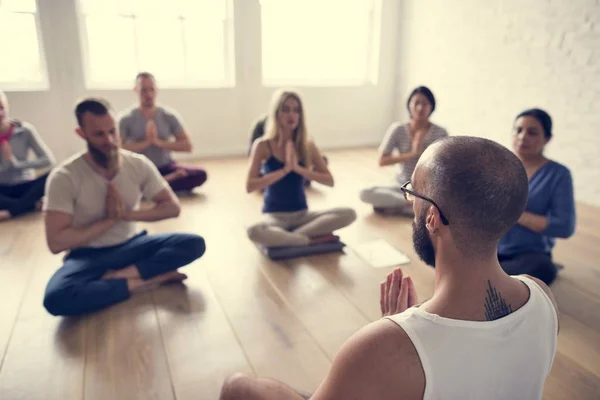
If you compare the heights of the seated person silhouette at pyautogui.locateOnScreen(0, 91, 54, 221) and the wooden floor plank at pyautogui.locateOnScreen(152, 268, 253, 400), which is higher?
the seated person silhouette at pyautogui.locateOnScreen(0, 91, 54, 221)

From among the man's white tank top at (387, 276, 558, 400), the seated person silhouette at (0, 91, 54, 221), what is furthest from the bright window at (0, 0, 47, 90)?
the man's white tank top at (387, 276, 558, 400)

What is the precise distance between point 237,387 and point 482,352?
88cm

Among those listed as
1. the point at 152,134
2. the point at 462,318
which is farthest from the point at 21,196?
the point at 462,318

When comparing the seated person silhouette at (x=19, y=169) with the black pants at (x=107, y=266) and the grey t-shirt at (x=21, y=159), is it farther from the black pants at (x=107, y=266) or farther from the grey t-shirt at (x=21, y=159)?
the black pants at (x=107, y=266)

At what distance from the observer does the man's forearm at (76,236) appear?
2270mm

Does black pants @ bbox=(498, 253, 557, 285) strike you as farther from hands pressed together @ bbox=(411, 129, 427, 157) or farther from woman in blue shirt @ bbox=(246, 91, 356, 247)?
hands pressed together @ bbox=(411, 129, 427, 157)

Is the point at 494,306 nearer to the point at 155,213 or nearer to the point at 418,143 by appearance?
the point at 155,213

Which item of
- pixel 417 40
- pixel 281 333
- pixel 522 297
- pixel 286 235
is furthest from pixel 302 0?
pixel 522 297

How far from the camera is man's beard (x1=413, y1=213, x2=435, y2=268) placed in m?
0.93

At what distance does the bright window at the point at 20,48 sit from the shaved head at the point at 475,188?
5165mm

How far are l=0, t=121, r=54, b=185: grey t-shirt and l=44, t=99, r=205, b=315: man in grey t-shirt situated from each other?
1.67 meters

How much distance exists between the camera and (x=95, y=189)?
7.72 feet

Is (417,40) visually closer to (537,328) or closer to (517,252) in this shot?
(517,252)

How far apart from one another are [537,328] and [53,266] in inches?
108
